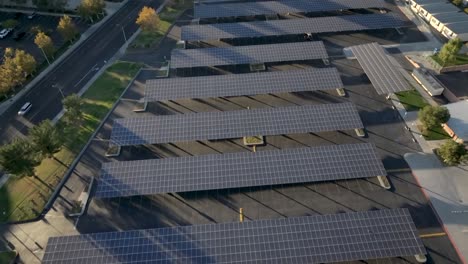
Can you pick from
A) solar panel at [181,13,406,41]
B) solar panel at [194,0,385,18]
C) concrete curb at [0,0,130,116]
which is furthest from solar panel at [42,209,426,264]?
solar panel at [194,0,385,18]

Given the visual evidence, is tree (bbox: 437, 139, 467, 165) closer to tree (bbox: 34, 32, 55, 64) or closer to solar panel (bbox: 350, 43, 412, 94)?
solar panel (bbox: 350, 43, 412, 94)

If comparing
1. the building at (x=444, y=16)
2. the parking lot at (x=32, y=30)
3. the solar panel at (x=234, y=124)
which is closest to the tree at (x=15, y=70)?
the parking lot at (x=32, y=30)

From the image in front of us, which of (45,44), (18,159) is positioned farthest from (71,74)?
(18,159)

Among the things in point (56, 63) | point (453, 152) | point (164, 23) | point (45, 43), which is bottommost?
point (453, 152)

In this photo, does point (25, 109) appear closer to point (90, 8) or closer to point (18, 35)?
point (18, 35)

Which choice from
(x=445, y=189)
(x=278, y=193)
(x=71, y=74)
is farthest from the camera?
(x=71, y=74)

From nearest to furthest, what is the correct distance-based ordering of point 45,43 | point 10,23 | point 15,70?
1. point 15,70
2. point 45,43
3. point 10,23
